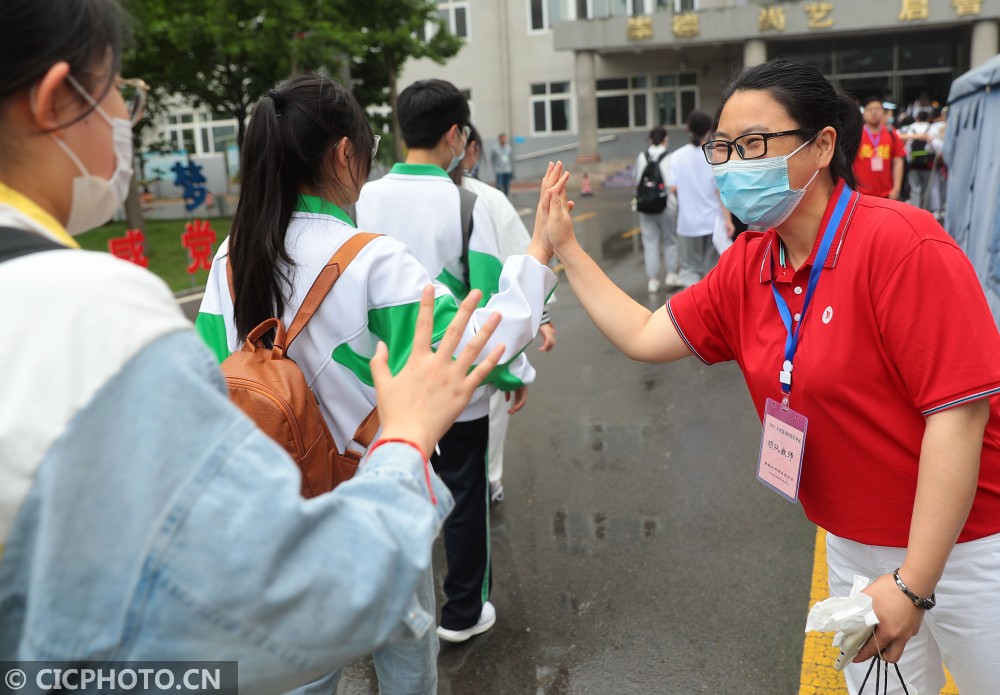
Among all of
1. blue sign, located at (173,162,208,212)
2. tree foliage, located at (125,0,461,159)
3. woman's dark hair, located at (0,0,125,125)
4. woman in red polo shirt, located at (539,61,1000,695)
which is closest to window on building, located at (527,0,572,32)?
tree foliage, located at (125,0,461,159)

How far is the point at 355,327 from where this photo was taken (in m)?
2.00

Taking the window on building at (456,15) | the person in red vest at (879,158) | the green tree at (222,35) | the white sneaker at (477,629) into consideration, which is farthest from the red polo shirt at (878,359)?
the window on building at (456,15)

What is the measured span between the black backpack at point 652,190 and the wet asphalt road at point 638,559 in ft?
10.7

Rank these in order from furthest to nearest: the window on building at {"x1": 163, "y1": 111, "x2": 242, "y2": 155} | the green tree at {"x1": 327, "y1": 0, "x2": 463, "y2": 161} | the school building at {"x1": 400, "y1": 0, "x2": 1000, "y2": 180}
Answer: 1. the window on building at {"x1": 163, "y1": 111, "x2": 242, "y2": 155}
2. the school building at {"x1": 400, "y1": 0, "x2": 1000, "y2": 180}
3. the green tree at {"x1": 327, "y1": 0, "x2": 463, "y2": 161}

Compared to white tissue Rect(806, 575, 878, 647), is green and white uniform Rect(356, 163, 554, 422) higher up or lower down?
higher up

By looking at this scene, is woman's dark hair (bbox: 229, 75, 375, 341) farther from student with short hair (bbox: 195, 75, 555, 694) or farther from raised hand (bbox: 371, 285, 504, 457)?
raised hand (bbox: 371, 285, 504, 457)

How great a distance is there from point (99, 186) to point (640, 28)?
2908cm

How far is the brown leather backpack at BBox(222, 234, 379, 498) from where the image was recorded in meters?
1.75

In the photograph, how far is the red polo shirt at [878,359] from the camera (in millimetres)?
1663

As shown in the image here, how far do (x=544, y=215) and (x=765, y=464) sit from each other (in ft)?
2.76

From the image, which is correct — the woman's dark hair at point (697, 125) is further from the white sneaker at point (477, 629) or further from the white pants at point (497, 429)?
the white sneaker at point (477, 629)

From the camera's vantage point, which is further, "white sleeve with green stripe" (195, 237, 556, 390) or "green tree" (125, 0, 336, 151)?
"green tree" (125, 0, 336, 151)

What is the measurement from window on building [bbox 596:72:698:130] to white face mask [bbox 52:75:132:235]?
31.8m

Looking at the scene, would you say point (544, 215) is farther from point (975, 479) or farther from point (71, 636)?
point (71, 636)
